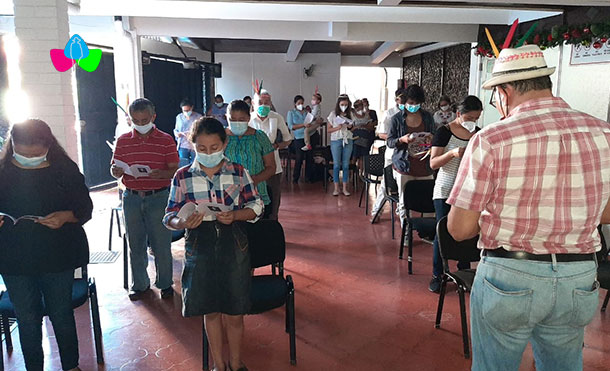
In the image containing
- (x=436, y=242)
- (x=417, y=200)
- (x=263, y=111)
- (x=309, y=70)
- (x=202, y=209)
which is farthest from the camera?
(x=309, y=70)

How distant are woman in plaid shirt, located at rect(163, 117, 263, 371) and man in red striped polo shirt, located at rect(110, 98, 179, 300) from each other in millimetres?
1150

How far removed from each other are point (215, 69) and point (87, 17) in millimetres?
4265

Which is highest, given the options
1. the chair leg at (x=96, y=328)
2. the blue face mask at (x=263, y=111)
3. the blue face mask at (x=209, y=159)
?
the blue face mask at (x=263, y=111)

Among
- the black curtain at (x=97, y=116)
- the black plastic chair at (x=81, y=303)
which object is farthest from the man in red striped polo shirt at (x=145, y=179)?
the black curtain at (x=97, y=116)

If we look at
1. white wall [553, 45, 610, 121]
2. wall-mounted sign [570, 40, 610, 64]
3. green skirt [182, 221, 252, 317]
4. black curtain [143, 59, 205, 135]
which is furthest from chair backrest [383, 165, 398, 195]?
black curtain [143, 59, 205, 135]

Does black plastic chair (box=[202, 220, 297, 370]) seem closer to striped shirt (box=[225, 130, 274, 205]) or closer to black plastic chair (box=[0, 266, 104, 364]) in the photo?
black plastic chair (box=[0, 266, 104, 364])

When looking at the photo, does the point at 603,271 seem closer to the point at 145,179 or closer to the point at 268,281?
the point at 268,281

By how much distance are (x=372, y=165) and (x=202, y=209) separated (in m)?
4.33

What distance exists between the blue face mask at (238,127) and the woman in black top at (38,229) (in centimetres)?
127

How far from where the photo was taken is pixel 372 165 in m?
6.32

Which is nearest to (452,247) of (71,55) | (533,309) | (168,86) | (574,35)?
(533,309)

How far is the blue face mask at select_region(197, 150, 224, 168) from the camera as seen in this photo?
2.34 metres

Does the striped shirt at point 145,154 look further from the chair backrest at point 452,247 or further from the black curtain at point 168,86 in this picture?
the black curtain at point 168,86

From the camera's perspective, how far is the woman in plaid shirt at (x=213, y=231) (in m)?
2.30
